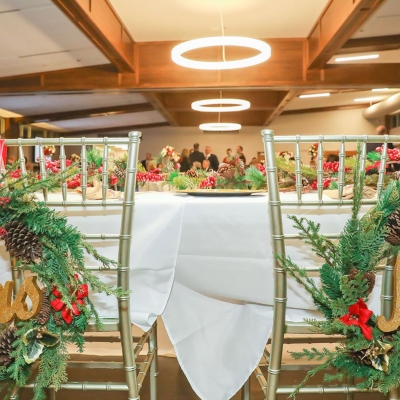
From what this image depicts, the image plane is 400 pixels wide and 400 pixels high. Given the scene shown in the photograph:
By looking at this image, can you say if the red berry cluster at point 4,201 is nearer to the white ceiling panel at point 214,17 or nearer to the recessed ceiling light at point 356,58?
the white ceiling panel at point 214,17

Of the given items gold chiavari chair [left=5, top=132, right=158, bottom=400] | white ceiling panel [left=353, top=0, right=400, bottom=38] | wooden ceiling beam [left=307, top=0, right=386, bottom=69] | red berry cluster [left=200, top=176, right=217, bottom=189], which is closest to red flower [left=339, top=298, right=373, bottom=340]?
gold chiavari chair [left=5, top=132, right=158, bottom=400]

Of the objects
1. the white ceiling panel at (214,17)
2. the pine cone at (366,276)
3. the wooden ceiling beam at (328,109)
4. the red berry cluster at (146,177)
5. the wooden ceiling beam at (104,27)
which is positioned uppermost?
the wooden ceiling beam at (328,109)

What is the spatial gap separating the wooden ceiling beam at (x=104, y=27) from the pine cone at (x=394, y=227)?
4.00 m

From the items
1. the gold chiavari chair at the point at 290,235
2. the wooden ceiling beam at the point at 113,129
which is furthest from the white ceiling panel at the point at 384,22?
the wooden ceiling beam at the point at 113,129

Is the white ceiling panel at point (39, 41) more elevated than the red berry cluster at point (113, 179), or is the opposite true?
the white ceiling panel at point (39, 41)

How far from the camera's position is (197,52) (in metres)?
6.90

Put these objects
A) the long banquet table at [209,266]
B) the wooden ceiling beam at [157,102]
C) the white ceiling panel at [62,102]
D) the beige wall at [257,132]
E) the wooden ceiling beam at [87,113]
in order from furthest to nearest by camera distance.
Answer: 1. the beige wall at [257,132]
2. the wooden ceiling beam at [87,113]
3. the white ceiling panel at [62,102]
4. the wooden ceiling beam at [157,102]
5. the long banquet table at [209,266]

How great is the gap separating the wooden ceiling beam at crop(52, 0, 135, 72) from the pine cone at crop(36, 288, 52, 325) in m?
3.83

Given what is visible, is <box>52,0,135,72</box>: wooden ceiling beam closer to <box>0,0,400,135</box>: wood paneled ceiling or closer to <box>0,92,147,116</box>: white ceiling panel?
<box>0,0,400,135</box>: wood paneled ceiling

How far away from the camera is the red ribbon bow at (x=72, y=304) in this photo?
1.03 meters

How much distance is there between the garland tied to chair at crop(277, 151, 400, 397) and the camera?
0.98 metres

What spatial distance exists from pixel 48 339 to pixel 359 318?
2.14 feet

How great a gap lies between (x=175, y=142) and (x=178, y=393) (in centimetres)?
1290

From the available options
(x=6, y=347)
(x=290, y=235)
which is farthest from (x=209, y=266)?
(x=6, y=347)
